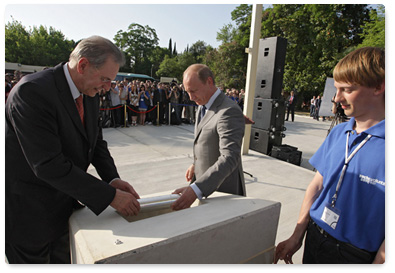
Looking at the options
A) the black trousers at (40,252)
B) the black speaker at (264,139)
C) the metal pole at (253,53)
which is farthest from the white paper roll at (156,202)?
the black speaker at (264,139)

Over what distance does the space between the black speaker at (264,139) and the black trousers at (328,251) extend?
5.17 m

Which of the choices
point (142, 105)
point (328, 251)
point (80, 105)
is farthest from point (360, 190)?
point (142, 105)

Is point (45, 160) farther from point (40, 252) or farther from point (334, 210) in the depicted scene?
point (334, 210)

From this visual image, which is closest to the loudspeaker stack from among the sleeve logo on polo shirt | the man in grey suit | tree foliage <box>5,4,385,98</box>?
tree foliage <box>5,4,385,98</box>

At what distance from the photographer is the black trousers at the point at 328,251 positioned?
1.13 metres

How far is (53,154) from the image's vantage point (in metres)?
1.13

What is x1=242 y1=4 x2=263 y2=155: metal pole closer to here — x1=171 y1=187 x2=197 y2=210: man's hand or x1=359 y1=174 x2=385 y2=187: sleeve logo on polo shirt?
x1=171 y1=187 x2=197 y2=210: man's hand

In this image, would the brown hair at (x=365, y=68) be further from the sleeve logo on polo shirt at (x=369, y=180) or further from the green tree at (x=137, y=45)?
the green tree at (x=137, y=45)

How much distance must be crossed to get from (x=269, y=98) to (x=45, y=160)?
19.8 feet

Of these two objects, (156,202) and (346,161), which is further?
(156,202)

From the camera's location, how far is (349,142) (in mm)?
1178

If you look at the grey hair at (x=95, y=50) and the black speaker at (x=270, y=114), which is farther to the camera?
the black speaker at (x=270, y=114)

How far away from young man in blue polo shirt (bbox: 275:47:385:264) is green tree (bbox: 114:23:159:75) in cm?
4146

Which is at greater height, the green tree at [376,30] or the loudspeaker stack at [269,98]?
the green tree at [376,30]
